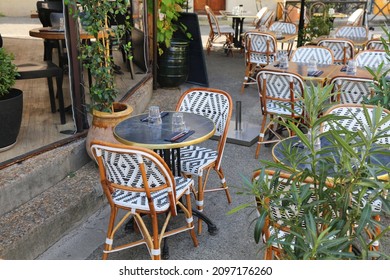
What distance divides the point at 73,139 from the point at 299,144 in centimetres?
201

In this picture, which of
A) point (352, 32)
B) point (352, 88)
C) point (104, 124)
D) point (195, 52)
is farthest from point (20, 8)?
point (352, 88)

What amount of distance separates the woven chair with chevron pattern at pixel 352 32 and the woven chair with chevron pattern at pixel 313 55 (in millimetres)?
2281

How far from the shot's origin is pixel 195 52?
21.5 ft

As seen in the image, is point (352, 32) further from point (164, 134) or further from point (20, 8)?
point (20, 8)

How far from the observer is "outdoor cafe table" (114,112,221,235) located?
268cm

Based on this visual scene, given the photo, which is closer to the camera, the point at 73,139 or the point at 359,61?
the point at 73,139

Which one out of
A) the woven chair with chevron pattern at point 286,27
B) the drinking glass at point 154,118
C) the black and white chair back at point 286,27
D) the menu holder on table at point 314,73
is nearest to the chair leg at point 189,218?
the drinking glass at point 154,118

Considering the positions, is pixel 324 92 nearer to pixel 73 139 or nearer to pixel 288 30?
pixel 73 139

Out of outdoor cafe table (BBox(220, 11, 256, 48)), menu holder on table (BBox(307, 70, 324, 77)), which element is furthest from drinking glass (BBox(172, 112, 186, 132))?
outdoor cafe table (BBox(220, 11, 256, 48))

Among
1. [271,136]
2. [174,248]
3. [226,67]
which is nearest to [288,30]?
[226,67]

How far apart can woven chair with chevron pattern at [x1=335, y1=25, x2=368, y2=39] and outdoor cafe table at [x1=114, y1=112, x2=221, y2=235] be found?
16.8 ft

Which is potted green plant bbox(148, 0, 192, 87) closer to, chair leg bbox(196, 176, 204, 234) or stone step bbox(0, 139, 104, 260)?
stone step bbox(0, 139, 104, 260)

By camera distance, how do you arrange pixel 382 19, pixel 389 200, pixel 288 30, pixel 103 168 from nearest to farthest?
pixel 389 200, pixel 103 168, pixel 288 30, pixel 382 19

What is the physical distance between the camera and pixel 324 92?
5.56 feet
